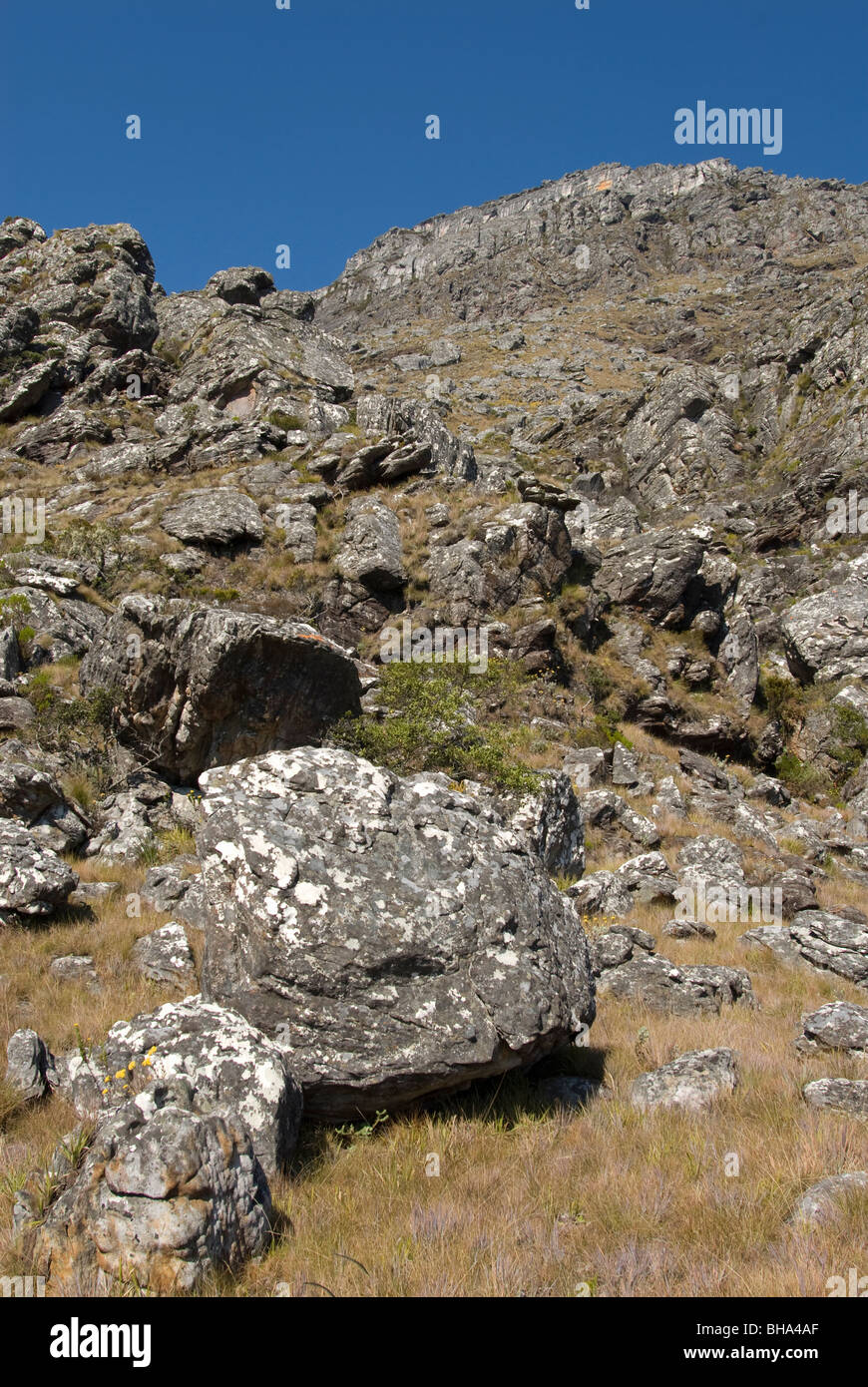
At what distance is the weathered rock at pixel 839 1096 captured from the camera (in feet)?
15.7

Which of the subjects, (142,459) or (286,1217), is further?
(142,459)

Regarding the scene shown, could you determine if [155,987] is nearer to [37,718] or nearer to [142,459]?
[37,718]

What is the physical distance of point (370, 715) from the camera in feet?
44.1

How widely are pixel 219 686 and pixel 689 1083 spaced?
9.00 meters

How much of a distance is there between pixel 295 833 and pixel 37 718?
9210 mm

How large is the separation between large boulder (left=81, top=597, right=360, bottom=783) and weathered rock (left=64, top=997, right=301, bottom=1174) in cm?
767

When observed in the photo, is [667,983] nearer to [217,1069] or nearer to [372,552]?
[217,1069]

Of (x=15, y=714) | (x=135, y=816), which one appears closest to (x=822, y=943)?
(x=135, y=816)

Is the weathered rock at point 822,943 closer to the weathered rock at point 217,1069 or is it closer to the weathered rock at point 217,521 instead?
the weathered rock at point 217,1069

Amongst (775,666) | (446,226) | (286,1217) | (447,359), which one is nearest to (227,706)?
(286,1217)

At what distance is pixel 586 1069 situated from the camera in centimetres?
563

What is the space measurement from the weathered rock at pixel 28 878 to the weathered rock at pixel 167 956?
1.12 meters

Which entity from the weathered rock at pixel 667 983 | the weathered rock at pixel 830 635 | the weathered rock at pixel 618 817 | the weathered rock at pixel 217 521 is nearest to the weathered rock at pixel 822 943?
the weathered rock at pixel 667 983

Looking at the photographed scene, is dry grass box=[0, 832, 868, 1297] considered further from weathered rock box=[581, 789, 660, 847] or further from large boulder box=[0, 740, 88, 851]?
weathered rock box=[581, 789, 660, 847]
